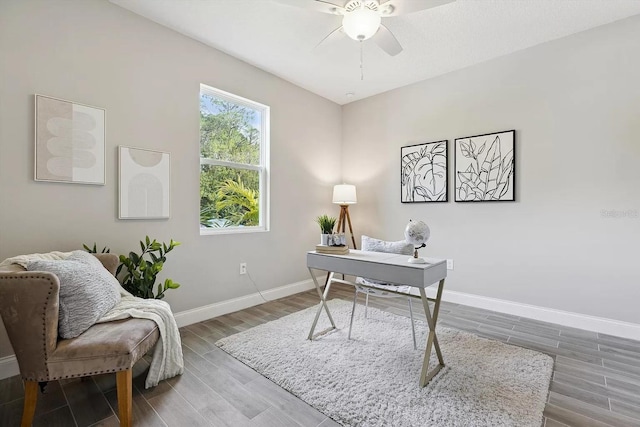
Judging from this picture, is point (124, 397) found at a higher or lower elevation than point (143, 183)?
lower

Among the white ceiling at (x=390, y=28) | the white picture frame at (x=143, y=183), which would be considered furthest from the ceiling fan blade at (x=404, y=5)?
the white picture frame at (x=143, y=183)

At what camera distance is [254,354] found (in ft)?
7.27

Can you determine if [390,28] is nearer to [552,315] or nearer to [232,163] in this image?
[232,163]

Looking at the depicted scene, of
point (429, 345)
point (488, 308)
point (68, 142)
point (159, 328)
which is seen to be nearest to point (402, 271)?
point (429, 345)

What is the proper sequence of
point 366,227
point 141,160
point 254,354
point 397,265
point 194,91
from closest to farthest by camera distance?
1. point 397,265
2. point 254,354
3. point 141,160
4. point 194,91
5. point 366,227

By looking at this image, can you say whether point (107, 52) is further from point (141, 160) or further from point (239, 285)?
point (239, 285)

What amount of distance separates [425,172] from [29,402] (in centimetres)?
375

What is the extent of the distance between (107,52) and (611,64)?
418 cm

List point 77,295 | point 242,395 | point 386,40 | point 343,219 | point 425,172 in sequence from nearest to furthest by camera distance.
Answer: point 77,295 < point 242,395 < point 386,40 < point 425,172 < point 343,219

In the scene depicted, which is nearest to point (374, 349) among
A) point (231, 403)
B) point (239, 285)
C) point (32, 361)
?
point (231, 403)

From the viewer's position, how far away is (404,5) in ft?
6.26

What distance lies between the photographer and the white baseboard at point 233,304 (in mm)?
2795

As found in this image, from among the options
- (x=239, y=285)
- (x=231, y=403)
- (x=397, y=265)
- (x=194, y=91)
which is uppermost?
(x=194, y=91)

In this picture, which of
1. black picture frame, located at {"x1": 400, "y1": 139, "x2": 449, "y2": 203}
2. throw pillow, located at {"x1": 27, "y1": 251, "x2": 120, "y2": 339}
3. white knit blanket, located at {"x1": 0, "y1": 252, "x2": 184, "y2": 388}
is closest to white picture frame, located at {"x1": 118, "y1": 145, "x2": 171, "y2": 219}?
white knit blanket, located at {"x1": 0, "y1": 252, "x2": 184, "y2": 388}
